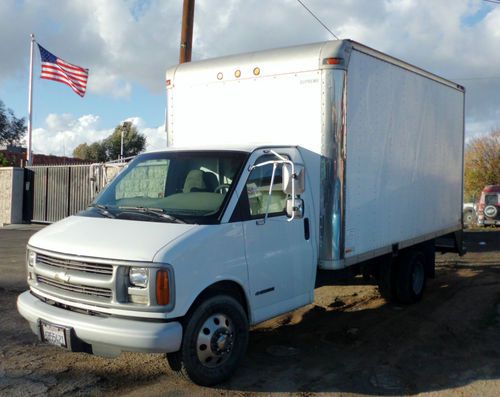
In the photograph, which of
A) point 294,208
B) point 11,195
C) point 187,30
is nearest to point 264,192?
point 294,208

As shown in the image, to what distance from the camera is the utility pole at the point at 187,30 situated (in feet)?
38.7

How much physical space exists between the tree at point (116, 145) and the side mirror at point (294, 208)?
4755cm

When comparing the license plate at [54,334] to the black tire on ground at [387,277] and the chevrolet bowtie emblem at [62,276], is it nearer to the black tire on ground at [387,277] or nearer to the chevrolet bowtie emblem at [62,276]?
the chevrolet bowtie emblem at [62,276]

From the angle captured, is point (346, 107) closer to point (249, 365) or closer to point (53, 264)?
point (249, 365)

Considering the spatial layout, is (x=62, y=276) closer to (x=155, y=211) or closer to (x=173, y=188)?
(x=155, y=211)

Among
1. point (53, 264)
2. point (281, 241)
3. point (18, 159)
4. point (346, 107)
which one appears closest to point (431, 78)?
point (346, 107)

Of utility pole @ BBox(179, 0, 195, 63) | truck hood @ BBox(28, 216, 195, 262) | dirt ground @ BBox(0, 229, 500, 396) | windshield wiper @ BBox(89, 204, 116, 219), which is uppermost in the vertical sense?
utility pole @ BBox(179, 0, 195, 63)

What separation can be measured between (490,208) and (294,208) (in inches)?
772

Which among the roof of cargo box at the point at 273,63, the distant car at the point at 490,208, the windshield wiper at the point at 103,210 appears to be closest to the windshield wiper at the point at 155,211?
the windshield wiper at the point at 103,210

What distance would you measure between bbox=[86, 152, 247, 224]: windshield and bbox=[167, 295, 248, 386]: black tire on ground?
760 mm

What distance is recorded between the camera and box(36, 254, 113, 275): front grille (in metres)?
4.29

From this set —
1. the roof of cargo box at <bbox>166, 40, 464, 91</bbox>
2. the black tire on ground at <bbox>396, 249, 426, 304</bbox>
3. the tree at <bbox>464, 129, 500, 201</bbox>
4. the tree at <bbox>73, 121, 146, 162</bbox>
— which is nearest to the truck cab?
the roof of cargo box at <bbox>166, 40, 464, 91</bbox>

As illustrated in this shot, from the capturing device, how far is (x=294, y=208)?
510 cm

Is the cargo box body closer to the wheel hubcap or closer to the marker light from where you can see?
the marker light
